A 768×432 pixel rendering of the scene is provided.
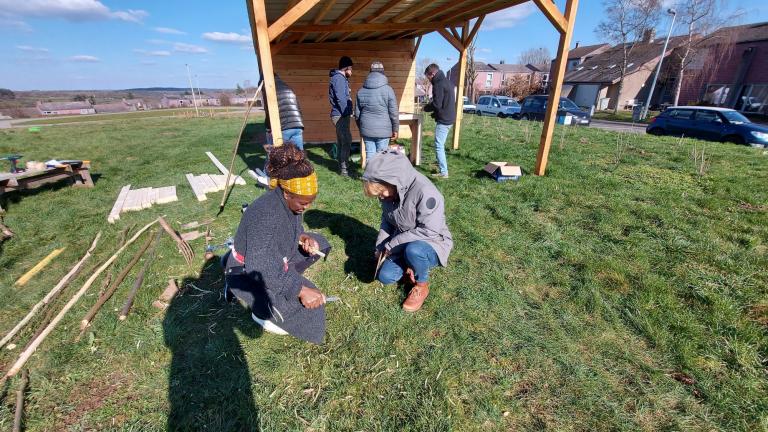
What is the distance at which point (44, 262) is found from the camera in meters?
3.60

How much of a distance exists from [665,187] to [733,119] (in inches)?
350

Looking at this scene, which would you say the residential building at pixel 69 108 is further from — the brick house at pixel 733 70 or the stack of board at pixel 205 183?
the brick house at pixel 733 70

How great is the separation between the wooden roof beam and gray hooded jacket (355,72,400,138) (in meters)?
2.55

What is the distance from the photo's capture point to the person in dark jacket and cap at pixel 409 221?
2615 mm

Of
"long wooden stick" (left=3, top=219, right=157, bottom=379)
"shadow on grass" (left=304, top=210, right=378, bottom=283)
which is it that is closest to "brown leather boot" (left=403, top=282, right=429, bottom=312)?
"shadow on grass" (left=304, top=210, right=378, bottom=283)

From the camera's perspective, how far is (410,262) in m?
2.74

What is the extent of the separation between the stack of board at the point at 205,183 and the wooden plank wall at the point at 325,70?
4236mm

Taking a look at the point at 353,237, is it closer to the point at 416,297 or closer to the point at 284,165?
the point at 416,297

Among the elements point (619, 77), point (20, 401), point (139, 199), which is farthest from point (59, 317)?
point (619, 77)

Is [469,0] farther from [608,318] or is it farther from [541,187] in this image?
[608,318]

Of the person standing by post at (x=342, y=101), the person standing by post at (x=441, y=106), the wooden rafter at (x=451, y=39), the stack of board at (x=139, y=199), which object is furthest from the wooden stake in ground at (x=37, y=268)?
the wooden rafter at (x=451, y=39)

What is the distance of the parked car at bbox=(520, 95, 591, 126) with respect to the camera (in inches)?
650

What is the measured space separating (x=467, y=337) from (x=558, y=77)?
191 inches

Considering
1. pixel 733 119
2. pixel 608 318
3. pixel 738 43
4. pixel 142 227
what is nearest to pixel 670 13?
pixel 738 43
